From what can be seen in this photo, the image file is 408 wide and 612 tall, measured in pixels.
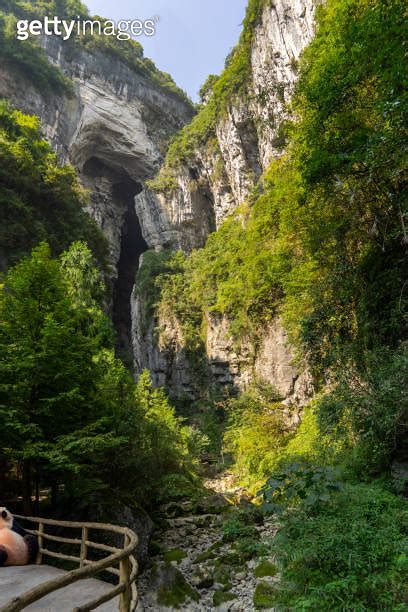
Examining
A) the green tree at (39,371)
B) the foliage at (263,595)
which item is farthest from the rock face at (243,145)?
the foliage at (263,595)

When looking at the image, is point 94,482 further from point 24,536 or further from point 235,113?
point 235,113

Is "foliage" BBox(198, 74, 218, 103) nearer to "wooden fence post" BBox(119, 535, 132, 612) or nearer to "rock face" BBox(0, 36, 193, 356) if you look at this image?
"rock face" BBox(0, 36, 193, 356)

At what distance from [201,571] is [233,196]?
3062 centimetres

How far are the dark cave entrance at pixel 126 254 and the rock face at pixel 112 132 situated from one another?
0.11 meters

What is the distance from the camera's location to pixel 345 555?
4770 millimetres

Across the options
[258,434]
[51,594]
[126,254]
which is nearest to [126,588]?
[51,594]

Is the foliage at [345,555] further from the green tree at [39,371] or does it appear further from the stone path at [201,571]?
the green tree at [39,371]

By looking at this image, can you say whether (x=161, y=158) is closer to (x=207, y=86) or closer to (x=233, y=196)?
Answer: (x=207, y=86)

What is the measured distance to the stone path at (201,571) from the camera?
→ 26.0 ft

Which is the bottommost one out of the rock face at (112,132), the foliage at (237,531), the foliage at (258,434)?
the foliage at (237,531)

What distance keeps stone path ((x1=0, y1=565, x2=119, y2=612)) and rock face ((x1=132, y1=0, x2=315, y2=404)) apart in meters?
13.3

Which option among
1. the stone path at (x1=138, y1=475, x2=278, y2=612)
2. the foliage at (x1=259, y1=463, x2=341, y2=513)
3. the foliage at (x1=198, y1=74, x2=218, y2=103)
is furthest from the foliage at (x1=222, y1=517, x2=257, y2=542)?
the foliage at (x1=198, y1=74, x2=218, y2=103)

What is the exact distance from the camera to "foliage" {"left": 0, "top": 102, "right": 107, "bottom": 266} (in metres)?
20.0

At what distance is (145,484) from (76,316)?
6.13 m
